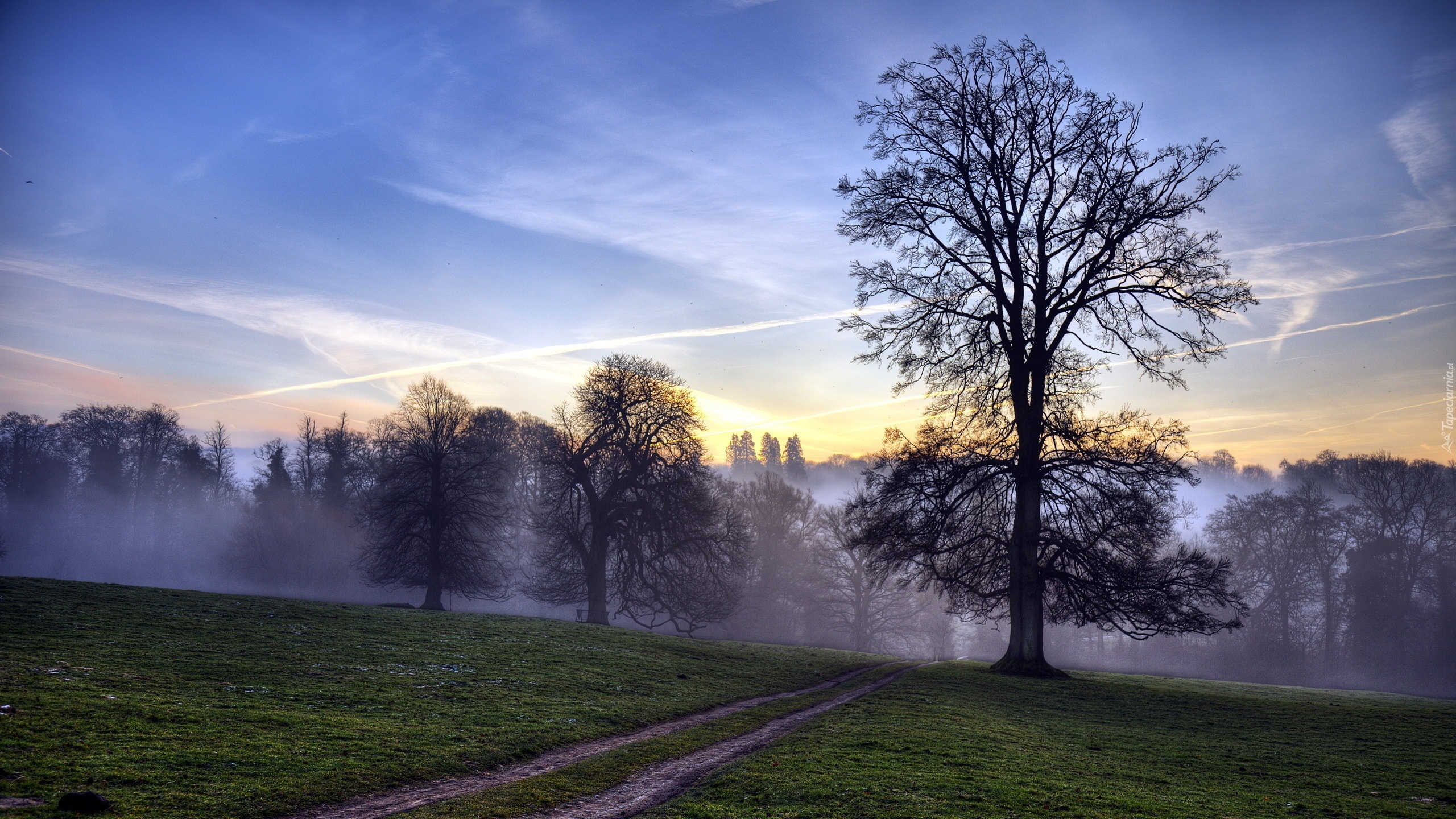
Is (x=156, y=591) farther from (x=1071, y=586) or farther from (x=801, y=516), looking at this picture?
(x=801, y=516)

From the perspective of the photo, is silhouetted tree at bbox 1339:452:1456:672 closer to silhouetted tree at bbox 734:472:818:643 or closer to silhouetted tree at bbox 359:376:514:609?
silhouetted tree at bbox 734:472:818:643

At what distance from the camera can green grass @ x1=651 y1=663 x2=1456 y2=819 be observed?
1014 centimetres

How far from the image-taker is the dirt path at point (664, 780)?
9844 millimetres

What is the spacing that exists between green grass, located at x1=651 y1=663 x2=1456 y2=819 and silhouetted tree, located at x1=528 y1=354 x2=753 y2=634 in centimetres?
2228

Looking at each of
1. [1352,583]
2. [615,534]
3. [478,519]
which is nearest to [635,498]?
[615,534]

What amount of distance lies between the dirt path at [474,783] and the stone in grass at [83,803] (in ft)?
6.17

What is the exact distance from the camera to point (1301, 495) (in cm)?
6844

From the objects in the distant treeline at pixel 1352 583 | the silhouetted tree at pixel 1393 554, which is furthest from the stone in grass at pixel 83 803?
the silhouetted tree at pixel 1393 554

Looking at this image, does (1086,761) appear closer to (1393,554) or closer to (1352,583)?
(1352,583)

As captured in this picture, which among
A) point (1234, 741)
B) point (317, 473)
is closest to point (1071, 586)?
point (1234, 741)

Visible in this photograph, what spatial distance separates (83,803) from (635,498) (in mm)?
38206

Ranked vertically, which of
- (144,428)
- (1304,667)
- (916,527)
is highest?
(144,428)

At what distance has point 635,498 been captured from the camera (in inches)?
1813

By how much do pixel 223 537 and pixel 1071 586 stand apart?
9341 cm
